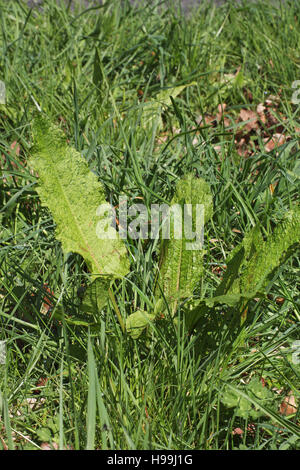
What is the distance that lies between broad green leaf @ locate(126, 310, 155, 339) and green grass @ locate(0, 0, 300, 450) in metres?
0.05

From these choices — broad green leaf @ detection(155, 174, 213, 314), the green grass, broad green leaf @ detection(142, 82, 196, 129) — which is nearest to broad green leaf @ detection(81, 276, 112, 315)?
the green grass

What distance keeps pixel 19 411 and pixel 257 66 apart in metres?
2.27

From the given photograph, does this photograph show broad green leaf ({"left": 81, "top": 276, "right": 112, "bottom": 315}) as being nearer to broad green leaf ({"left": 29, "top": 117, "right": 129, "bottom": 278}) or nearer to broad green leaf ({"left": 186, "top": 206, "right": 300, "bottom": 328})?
broad green leaf ({"left": 29, "top": 117, "right": 129, "bottom": 278})

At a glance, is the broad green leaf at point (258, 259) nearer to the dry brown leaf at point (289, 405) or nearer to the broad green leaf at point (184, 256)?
the broad green leaf at point (184, 256)

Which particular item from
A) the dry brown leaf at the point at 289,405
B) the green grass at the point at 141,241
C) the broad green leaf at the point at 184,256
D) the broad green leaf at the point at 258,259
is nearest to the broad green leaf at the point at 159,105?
the green grass at the point at 141,241

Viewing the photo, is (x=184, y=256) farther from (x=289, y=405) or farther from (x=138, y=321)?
(x=289, y=405)

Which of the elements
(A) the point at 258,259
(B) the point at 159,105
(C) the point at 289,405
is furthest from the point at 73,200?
(B) the point at 159,105

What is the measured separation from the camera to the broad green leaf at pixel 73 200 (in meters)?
1.84

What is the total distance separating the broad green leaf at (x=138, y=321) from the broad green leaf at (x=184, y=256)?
0.11 m

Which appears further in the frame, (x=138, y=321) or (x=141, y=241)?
(x=141, y=241)

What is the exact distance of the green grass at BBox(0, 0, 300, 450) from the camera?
1708 mm

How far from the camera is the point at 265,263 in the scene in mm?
1795

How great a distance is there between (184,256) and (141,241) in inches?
14.3

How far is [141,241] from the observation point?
2.19m
